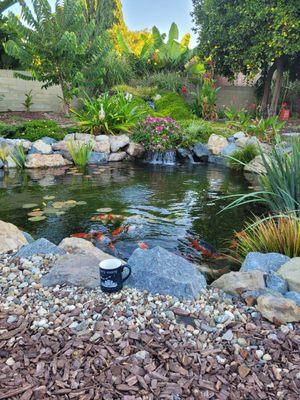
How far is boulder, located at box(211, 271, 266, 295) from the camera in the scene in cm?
227

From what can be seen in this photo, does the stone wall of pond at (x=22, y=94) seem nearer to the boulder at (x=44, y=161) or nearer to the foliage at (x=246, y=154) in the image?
the boulder at (x=44, y=161)

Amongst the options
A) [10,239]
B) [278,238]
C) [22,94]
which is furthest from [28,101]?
[278,238]

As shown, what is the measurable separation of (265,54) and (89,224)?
32.4 feet

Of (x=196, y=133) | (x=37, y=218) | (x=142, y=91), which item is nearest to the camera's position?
(x=37, y=218)

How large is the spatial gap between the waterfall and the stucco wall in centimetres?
466

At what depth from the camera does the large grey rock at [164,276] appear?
7.29 feet

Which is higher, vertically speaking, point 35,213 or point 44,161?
point 44,161

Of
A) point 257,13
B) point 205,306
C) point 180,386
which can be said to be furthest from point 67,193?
point 257,13

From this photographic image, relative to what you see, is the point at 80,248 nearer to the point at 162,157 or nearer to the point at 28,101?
the point at 162,157

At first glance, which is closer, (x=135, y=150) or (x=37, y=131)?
(x=37, y=131)

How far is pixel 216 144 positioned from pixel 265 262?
6.25 meters

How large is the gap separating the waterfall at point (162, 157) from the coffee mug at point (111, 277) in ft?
20.6

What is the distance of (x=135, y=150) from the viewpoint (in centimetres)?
845

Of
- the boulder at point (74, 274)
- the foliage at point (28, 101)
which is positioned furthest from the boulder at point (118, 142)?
the boulder at point (74, 274)
